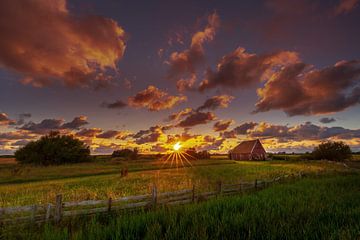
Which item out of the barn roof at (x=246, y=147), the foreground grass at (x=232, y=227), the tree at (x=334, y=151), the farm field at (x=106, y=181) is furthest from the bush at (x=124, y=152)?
the foreground grass at (x=232, y=227)

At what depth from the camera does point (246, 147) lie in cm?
8300

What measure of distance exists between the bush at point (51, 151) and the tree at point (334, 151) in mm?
79157

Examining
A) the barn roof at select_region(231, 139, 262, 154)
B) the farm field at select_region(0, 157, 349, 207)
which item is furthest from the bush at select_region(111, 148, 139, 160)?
the farm field at select_region(0, 157, 349, 207)

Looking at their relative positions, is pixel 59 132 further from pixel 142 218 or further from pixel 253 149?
pixel 142 218

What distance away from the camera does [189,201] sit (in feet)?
43.2

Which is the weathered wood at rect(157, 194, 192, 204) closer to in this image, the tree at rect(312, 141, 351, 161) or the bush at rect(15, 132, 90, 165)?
the bush at rect(15, 132, 90, 165)

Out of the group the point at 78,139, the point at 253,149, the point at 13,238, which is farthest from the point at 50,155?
the point at 13,238

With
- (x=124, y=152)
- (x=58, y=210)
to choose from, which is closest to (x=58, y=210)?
(x=58, y=210)

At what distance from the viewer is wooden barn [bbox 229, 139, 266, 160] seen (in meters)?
78.4

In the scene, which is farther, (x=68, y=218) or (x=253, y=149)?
(x=253, y=149)

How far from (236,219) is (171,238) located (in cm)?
227

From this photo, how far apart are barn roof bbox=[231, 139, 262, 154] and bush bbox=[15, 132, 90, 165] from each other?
5650 centimetres

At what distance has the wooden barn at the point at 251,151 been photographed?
78.4m

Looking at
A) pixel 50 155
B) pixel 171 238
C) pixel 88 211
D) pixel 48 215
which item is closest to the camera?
pixel 171 238
